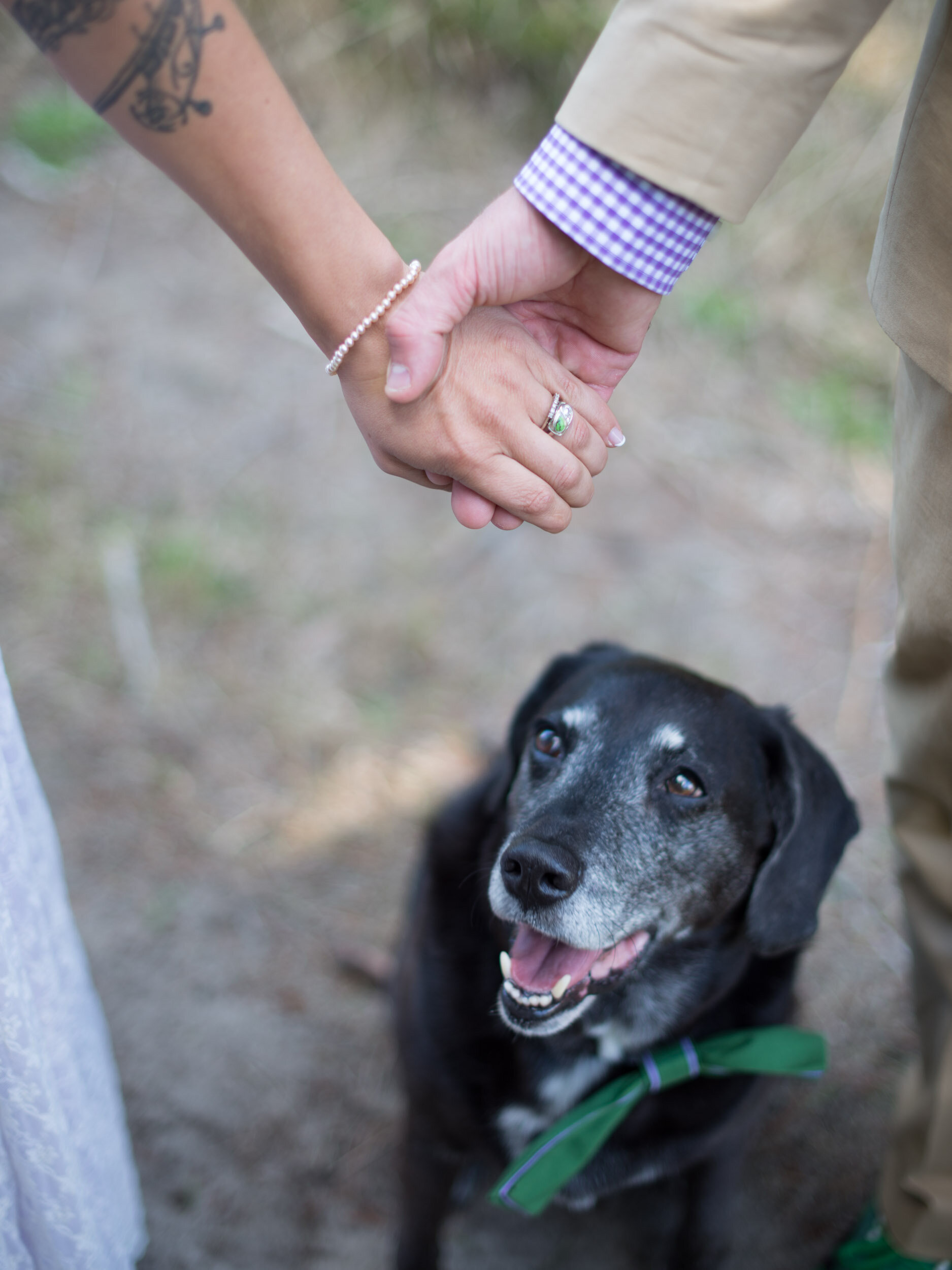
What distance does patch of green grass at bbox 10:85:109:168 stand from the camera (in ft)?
17.0

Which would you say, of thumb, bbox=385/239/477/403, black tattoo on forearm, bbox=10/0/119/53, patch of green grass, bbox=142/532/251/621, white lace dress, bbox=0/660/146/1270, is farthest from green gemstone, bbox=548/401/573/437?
patch of green grass, bbox=142/532/251/621


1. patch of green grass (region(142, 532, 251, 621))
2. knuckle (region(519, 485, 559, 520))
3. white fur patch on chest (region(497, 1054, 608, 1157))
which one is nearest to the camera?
knuckle (region(519, 485, 559, 520))

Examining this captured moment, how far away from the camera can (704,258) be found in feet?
17.3

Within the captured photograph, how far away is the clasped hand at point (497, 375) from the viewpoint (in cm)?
160

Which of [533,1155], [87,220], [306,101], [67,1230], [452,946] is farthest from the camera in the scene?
[306,101]

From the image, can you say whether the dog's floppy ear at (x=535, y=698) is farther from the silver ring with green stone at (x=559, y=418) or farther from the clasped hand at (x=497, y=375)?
the silver ring with green stone at (x=559, y=418)

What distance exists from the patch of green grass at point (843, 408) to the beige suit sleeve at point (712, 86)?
3312 millimetres

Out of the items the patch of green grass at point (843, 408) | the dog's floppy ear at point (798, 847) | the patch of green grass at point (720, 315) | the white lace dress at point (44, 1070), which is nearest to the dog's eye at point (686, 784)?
the dog's floppy ear at point (798, 847)

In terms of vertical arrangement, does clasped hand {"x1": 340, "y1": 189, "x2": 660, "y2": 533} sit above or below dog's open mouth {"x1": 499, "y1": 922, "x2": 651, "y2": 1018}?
above

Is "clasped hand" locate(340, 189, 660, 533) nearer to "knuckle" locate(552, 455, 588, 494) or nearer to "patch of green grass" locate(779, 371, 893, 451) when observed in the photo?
"knuckle" locate(552, 455, 588, 494)

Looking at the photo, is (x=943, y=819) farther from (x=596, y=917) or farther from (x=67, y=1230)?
(x=67, y=1230)

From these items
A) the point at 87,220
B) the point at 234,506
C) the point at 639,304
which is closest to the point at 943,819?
the point at 639,304

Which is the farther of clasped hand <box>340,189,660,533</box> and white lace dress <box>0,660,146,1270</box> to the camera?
clasped hand <box>340,189,660,533</box>

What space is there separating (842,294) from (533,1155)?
15.9 feet
